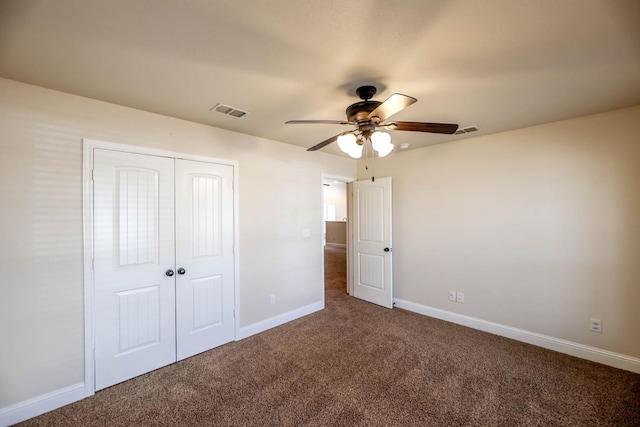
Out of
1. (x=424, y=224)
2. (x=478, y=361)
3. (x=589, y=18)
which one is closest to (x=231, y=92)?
(x=589, y=18)

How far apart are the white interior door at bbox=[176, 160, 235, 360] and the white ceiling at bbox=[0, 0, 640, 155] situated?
75 centimetres

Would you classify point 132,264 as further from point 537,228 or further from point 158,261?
point 537,228

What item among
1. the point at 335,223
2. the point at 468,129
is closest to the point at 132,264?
the point at 468,129

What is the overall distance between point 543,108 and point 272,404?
3529mm

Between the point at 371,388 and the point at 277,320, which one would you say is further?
the point at 277,320

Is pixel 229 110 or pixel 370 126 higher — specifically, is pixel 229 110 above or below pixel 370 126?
above

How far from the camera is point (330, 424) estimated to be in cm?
182

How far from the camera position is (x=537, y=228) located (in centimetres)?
290

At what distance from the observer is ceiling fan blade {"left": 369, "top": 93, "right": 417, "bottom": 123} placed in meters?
1.54

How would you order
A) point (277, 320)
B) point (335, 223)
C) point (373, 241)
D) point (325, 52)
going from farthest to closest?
point (335, 223), point (373, 241), point (277, 320), point (325, 52)

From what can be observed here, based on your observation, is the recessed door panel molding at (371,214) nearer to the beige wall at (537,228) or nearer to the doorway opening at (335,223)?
the beige wall at (537,228)

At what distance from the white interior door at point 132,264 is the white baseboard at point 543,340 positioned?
3.38 meters

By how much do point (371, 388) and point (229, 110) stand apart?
2.81m

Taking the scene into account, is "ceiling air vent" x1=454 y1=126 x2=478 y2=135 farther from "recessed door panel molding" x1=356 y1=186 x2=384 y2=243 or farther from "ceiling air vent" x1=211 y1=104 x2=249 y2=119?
"ceiling air vent" x1=211 y1=104 x2=249 y2=119
